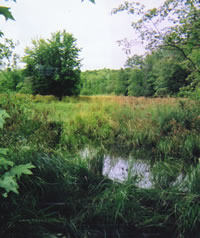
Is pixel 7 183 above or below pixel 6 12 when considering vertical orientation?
below

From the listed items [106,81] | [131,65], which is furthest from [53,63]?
[106,81]

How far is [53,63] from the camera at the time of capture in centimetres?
1680

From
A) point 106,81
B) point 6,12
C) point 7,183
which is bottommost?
point 106,81

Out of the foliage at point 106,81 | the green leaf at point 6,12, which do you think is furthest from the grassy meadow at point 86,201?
the foliage at point 106,81

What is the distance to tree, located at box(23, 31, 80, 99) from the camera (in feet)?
53.6

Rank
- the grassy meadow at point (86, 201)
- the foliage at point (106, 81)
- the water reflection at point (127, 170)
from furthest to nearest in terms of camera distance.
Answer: the foliage at point (106, 81)
the water reflection at point (127, 170)
the grassy meadow at point (86, 201)

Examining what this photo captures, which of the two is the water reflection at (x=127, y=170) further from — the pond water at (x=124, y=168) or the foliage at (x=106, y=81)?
the foliage at (x=106, y=81)

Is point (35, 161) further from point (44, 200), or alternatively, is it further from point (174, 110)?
point (174, 110)

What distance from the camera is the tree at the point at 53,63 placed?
16344 millimetres

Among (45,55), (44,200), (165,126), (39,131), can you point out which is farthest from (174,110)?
(45,55)

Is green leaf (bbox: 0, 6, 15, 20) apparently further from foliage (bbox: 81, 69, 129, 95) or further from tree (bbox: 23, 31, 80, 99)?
foliage (bbox: 81, 69, 129, 95)

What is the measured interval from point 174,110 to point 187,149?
2.36 m

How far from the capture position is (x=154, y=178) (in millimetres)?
3098

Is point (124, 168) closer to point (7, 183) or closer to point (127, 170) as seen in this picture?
point (127, 170)
